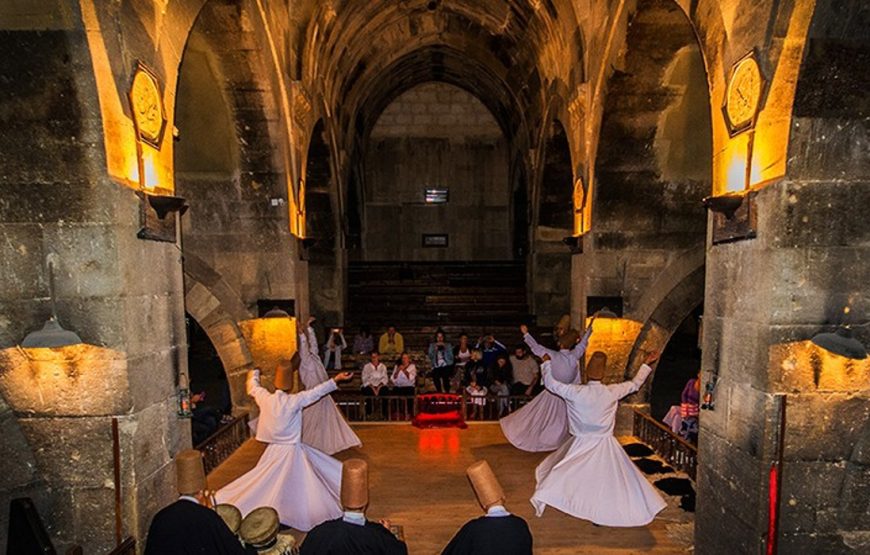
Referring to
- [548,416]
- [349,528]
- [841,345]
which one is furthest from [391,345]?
[841,345]

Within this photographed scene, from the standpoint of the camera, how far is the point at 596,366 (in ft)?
20.1

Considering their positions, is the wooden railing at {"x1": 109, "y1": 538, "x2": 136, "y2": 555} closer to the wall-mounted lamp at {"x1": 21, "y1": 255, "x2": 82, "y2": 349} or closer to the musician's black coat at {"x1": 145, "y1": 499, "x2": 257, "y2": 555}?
the musician's black coat at {"x1": 145, "y1": 499, "x2": 257, "y2": 555}

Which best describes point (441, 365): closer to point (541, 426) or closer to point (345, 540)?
point (541, 426)

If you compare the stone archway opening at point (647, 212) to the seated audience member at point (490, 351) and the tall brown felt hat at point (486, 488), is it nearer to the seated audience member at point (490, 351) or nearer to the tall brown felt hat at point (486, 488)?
the seated audience member at point (490, 351)

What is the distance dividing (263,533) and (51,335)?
8.08 feet

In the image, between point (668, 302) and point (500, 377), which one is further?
point (500, 377)

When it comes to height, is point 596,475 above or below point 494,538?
below

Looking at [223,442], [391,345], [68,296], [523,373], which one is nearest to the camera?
[68,296]

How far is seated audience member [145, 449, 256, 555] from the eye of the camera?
3705 millimetres

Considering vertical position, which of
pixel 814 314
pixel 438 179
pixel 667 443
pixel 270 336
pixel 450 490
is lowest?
pixel 450 490

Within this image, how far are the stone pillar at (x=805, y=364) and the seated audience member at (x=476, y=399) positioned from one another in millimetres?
5814

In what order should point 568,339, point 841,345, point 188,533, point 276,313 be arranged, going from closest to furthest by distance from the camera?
Result: point 188,533, point 841,345, point 568,339, point 276,313

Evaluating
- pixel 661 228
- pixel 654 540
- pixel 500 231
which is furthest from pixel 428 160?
pixel 654 540

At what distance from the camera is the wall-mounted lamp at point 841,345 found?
4117 millimetres
